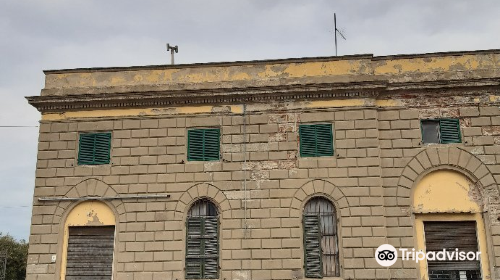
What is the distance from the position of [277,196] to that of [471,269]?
16.9 ft

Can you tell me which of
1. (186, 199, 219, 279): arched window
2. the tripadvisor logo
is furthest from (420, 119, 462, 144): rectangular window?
(186, 199, 219, 279): arched window

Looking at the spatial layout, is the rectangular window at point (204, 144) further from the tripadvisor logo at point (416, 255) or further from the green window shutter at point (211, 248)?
the tripadvisor logo at point (416, 255)

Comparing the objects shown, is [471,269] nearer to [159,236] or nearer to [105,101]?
[159,236]

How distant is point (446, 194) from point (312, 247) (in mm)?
3739

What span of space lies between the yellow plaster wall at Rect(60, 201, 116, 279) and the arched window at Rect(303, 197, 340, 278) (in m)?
5.16

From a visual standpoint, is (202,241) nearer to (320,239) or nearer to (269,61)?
(320,239)

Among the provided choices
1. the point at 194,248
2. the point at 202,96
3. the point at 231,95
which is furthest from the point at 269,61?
the point at 194,248

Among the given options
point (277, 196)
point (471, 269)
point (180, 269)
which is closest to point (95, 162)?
point (180, 269)

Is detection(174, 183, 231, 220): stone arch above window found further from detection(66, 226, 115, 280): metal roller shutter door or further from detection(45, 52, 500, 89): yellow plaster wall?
detection(45, 52, 500, 89): yellow plaster wall

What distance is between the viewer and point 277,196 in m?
13.2

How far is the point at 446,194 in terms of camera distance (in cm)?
1308

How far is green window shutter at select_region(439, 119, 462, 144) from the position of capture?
13.4 meters

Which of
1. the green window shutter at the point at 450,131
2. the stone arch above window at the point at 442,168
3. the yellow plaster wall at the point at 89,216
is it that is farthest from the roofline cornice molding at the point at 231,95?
the yellow plaster wall at the point at 89,216

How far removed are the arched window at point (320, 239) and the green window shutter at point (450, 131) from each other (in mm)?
3542
